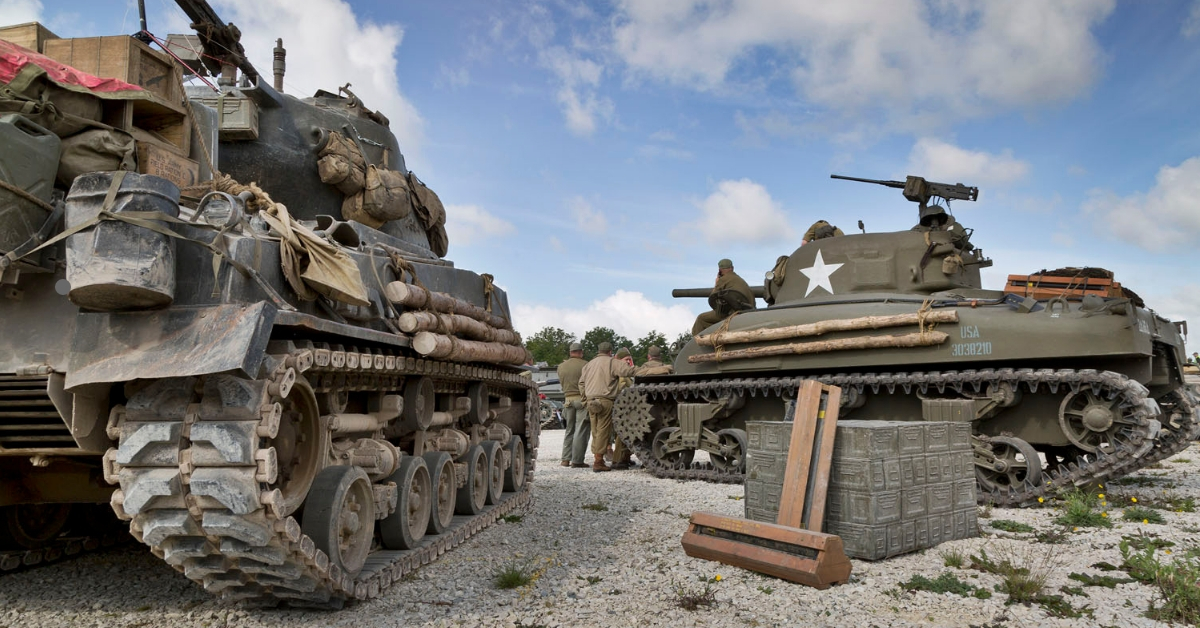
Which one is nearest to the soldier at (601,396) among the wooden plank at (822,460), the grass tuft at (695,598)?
the wooden plank at (822,460)

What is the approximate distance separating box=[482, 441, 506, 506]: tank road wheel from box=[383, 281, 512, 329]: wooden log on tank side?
1.33 m

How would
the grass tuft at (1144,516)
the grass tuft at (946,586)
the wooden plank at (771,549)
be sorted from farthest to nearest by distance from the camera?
the grass tuft at (1144,516) < the wooden plank at (771,549) < the grass tuft at (946,586)

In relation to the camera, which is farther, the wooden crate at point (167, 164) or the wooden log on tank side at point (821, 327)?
the wooden log on tank side at point (821, 327)

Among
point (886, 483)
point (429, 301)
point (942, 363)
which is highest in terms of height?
point (942, 363)

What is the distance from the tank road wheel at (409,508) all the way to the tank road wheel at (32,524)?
2.37 meters

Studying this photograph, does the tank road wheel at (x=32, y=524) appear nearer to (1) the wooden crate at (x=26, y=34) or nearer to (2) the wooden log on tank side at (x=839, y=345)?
(1) the wooden crate at (x=26, y=34)

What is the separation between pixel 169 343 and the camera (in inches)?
155

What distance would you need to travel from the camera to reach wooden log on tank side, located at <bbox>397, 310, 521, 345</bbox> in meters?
5.81

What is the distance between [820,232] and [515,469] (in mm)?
Answer: 5861

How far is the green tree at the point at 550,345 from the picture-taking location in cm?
6172

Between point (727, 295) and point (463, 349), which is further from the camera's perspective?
point (727, 295)

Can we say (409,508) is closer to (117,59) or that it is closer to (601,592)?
(601,592)

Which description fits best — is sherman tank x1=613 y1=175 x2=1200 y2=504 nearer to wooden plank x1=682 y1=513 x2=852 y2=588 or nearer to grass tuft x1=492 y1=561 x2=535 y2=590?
wooden plank x1=682 y1=513 x2=852 y2=588

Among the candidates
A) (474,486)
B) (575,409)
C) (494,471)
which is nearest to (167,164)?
(474,486)
